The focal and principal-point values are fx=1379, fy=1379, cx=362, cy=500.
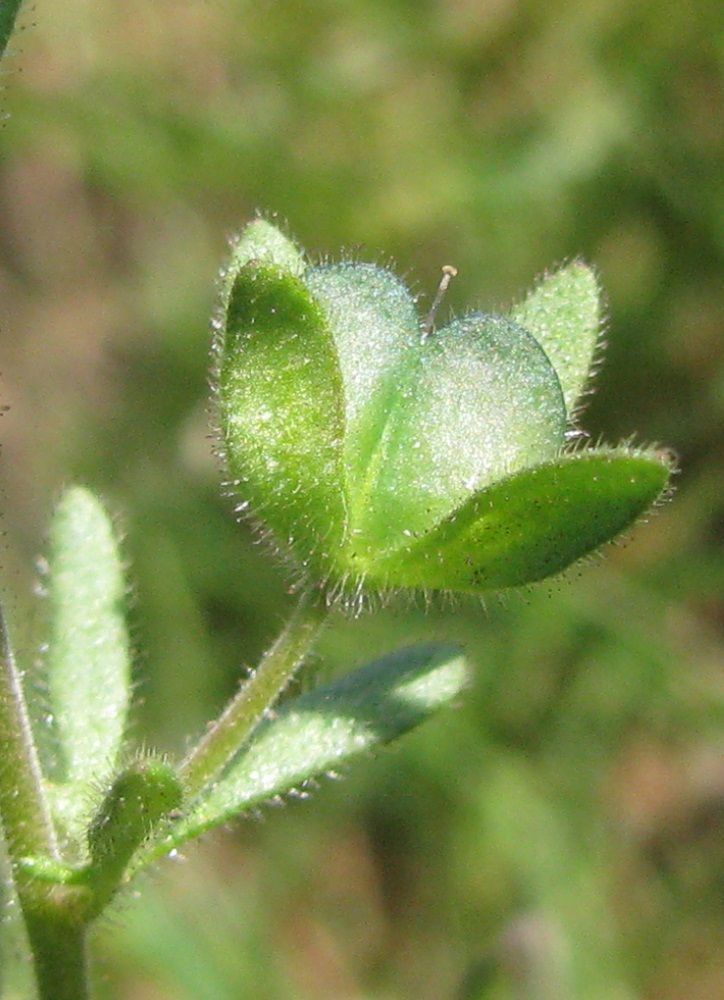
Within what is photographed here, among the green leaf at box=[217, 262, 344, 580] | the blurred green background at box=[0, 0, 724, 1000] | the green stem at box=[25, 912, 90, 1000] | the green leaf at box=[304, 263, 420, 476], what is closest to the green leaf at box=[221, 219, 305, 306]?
the green leaf at box=[304, 263, 420, 476]

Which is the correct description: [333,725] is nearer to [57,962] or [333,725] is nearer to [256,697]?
[256,697]

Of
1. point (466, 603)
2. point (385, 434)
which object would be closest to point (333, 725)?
point (385, 434)

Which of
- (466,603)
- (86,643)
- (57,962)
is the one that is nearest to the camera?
(57,962)

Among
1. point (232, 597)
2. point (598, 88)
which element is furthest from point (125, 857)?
point (598, 88)

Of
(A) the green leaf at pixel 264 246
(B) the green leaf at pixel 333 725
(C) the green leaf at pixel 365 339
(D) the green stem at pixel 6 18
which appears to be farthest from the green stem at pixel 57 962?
(D) the green stem at pixel 6 18

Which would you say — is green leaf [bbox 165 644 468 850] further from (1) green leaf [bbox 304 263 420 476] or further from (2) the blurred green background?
(2) the blurred green background

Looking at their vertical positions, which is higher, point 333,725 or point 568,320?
point 568,320
